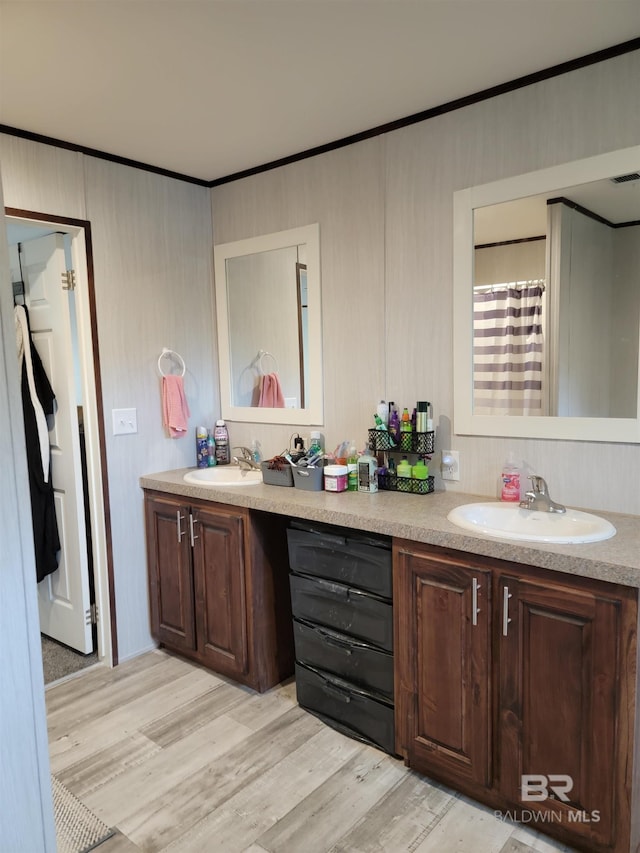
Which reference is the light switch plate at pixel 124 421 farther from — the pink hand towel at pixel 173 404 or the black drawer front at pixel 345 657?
the black drawer front at pixel 345 657

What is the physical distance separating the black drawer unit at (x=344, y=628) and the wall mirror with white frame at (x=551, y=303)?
27.1 inches

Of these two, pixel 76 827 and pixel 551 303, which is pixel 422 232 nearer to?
pixel 551 303

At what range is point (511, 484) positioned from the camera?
85.8 inches

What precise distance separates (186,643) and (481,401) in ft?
6.00

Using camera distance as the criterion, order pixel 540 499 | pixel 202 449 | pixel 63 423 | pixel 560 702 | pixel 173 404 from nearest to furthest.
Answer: pixel 560 702 → pixel 540 499 → pixel 63 423 → pixel 173 404 → pixel 202 449

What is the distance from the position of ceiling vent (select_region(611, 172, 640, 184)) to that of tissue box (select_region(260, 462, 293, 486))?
165 cm

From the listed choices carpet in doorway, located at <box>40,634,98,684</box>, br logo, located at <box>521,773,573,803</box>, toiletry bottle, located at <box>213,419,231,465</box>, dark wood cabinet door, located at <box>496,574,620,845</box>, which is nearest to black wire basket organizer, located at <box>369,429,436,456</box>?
dark wood cabinet door, located at <box>496,574,620,845</box>

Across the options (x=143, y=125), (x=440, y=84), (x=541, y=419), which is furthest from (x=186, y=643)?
(x=440, y=84)

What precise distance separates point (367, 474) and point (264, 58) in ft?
5.16

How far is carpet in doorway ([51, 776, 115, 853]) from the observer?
1789 mm

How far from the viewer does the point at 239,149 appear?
2.72 meters

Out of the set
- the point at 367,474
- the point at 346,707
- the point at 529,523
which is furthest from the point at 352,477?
the point at 346,707

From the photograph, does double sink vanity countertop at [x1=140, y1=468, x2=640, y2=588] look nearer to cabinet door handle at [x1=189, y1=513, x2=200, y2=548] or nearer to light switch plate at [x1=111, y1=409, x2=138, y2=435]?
cabinet door handle at [x1=189, y1=513, x2=200, y2=548]

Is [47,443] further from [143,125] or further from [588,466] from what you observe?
[588,466]
